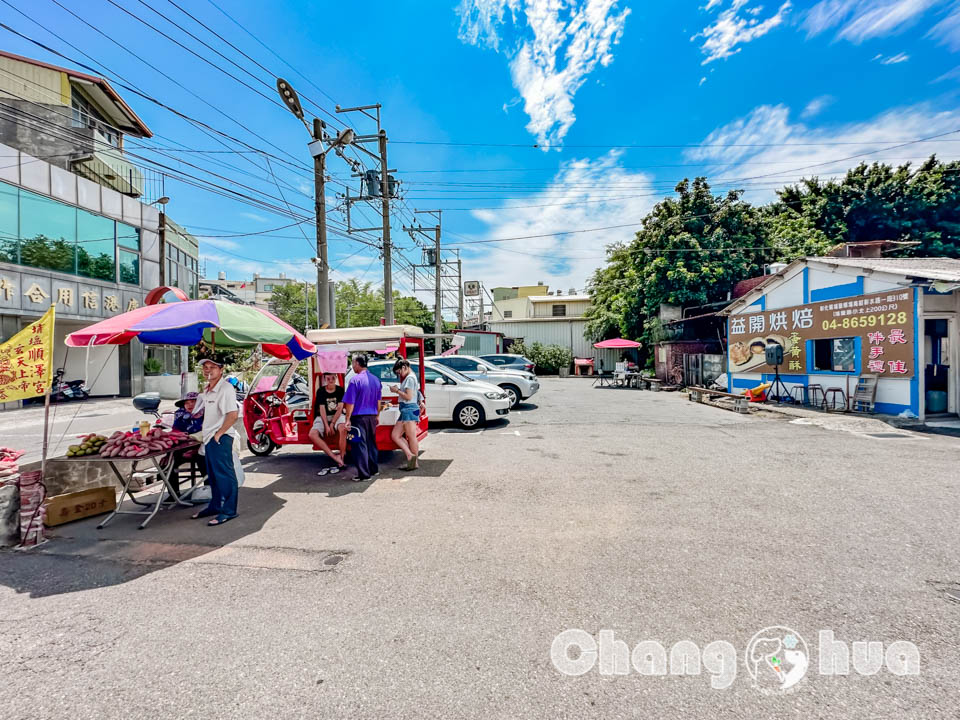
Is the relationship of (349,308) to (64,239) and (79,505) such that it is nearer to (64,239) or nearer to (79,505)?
(64,239)

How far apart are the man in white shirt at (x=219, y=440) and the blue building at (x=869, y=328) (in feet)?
44.3

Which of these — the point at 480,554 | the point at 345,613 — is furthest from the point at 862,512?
the point at 345,613

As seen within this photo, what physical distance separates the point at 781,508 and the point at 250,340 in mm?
6551

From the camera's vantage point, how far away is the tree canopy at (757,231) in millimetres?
22484

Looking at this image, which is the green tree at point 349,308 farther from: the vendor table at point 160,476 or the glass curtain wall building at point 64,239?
the vendor table at point 160,476

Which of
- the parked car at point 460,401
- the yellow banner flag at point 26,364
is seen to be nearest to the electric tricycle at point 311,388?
the parked car at point 460,401

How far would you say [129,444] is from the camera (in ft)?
16.1

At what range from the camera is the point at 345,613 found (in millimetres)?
3145

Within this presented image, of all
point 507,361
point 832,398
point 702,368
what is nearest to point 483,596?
point 832,398

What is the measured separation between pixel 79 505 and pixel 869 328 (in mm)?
15921

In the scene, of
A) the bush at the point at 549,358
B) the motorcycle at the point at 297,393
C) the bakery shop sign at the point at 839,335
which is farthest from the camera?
the bush at the point at 549,358

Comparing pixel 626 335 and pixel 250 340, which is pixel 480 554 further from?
pixel 626 335

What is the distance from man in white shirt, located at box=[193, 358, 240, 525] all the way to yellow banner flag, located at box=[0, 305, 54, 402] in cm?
142

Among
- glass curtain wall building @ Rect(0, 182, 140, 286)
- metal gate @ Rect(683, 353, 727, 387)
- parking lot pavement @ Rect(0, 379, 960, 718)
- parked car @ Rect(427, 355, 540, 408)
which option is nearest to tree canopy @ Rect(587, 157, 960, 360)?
metal gate @ Rect(683, 353, 727, 387)
